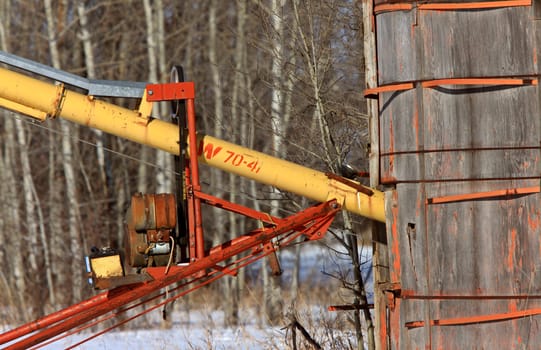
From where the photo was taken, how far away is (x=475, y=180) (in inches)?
Answer: 233

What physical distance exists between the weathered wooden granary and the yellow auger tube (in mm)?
636

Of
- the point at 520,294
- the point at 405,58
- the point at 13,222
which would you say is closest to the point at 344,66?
the point at 405,58

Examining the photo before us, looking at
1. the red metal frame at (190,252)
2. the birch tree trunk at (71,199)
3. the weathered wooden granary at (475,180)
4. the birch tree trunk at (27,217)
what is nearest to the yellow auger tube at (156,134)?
the red metal frame at (190,252)

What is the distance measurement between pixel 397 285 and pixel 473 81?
1333 mm

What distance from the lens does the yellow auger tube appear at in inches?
256

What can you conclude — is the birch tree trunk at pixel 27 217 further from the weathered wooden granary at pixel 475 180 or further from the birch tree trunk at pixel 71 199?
the weathered wooden granary at pixel 475 180

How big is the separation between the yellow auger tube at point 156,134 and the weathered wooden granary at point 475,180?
2.09 ft

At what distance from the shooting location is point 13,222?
1972 centimetres

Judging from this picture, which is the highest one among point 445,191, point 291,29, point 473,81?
point 291,29

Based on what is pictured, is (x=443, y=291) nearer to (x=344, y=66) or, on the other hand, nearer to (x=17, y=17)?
(x=344, y=66)

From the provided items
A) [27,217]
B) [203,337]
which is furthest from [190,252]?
[27,217]

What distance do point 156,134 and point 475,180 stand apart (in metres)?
2.12

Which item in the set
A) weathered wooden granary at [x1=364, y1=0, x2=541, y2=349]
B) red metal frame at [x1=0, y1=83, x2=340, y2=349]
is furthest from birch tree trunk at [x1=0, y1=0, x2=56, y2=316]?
weathered wooden granary at [x1=364, y1=0, x2=541, y2=349]

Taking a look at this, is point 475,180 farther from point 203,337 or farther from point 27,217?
point 27,217
